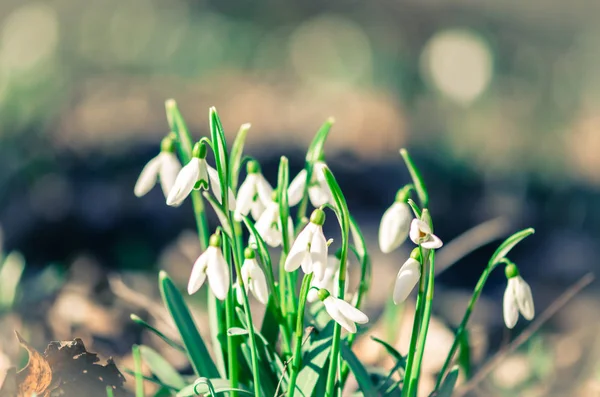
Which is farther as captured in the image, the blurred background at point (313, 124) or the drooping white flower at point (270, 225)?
the blurred background at point (313, 124)

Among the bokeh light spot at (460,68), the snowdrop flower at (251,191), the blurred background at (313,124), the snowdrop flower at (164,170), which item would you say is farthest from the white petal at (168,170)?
the bokeh light spot at (460,68)

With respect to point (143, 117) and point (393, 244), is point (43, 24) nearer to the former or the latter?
point (143, 117)

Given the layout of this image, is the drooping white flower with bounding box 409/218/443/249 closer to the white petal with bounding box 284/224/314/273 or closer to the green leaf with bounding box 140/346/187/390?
the white petal with bounding box 284/224/314/273

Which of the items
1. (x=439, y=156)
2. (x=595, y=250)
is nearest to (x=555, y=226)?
(x=595, y=250)

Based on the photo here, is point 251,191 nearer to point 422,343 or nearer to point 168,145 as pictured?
point 168,145

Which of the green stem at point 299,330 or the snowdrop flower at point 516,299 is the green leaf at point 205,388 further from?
the snowdrop flower at point 516,299
